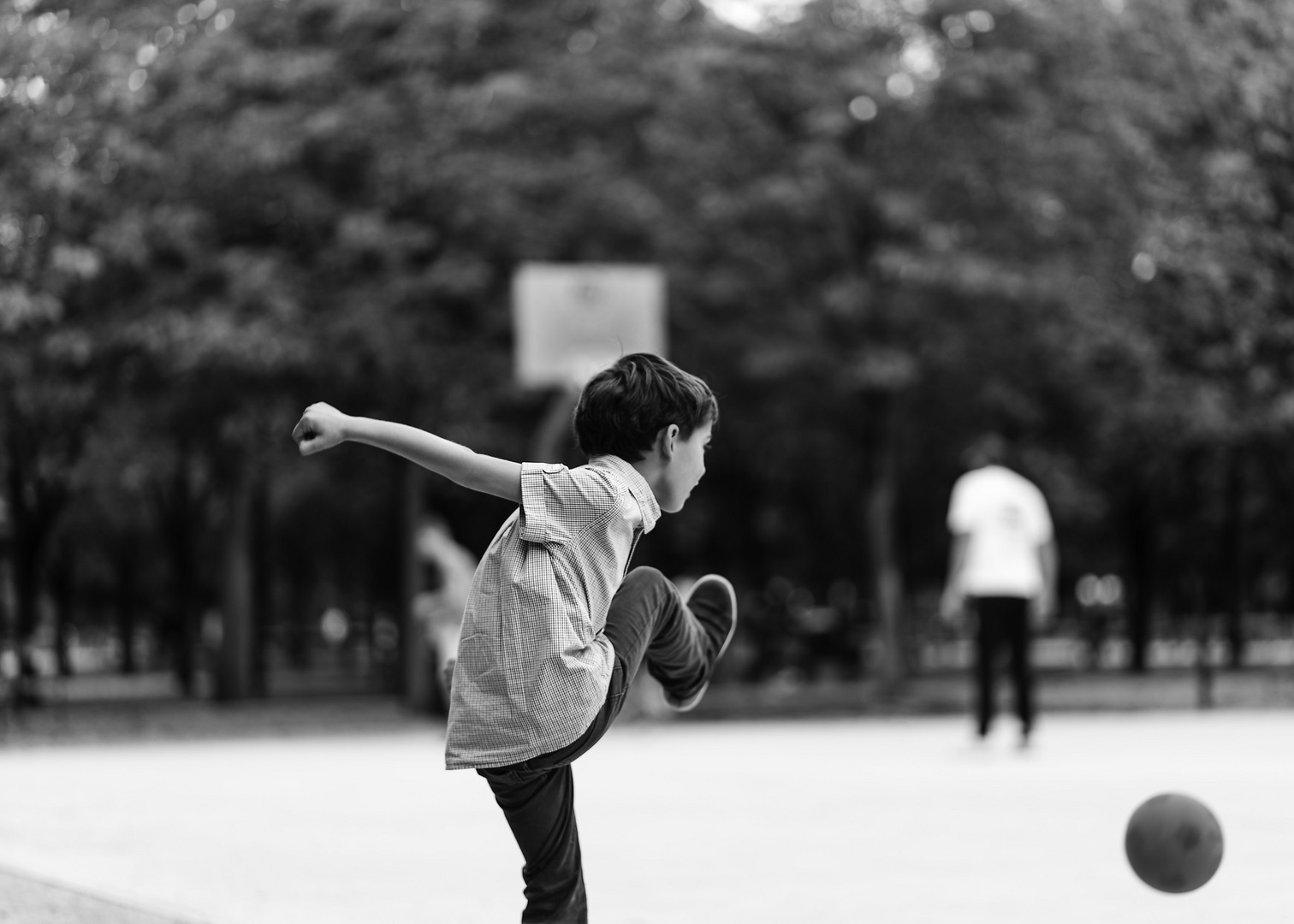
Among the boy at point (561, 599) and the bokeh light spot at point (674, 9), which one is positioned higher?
the bokeh light spot at point (674, 9)

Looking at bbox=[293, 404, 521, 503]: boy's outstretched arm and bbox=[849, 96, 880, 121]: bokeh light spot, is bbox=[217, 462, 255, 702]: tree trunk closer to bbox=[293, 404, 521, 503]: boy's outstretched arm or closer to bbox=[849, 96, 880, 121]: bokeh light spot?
bbox=[849, 96, 880, 121]: bokeh light spot

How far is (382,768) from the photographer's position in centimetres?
1220

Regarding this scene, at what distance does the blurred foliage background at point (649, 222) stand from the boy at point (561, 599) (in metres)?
11.3

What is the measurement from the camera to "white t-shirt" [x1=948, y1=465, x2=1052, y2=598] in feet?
38.3

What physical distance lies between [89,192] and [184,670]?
13494 millimetres

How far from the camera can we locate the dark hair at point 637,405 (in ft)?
13.9

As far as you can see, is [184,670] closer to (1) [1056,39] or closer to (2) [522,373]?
(2) [522,373]

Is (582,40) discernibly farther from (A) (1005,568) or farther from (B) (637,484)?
(B) (637,484)

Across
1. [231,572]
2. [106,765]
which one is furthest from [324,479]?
[106,765]

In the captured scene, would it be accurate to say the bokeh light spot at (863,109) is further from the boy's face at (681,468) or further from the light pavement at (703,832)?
the boy's face at (681,468)

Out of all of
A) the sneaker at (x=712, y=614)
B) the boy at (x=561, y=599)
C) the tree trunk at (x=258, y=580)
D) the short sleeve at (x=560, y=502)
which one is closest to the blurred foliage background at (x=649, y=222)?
the tree trunk at (x=258, y=580)

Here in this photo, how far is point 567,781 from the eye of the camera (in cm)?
434

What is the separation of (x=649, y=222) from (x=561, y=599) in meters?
16.5

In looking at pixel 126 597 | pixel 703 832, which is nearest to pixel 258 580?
pixel 126 597
